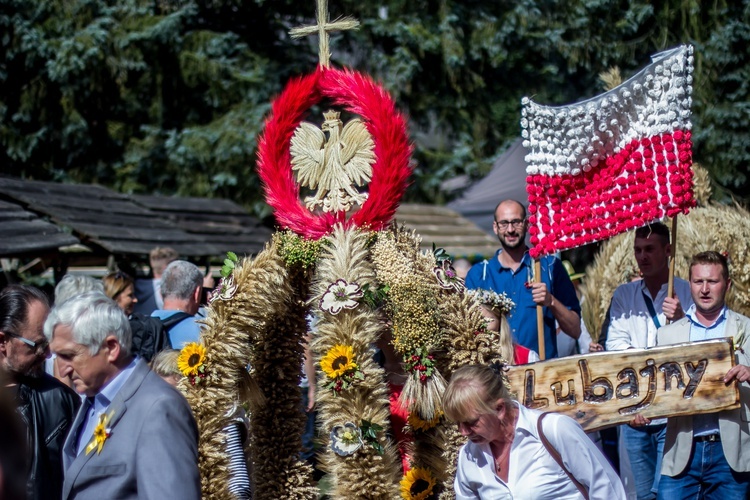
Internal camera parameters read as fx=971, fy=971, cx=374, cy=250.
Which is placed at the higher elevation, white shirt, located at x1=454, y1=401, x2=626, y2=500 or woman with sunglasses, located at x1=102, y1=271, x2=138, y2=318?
woman with sunglasses, located at x1=102, y1=271, x2=138, y2=318

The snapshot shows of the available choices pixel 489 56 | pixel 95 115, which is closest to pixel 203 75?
pixel 95 115

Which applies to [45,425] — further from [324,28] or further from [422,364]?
[324,28]

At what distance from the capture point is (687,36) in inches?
545

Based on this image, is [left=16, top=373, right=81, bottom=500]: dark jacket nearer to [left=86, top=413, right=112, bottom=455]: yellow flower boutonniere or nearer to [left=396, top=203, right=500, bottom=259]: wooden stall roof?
[left=86, top=413, right=112, bottom=455]: yellow flower boutonniere

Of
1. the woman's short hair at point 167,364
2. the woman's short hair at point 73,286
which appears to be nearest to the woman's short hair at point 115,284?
the woman's short hair at point 73,286

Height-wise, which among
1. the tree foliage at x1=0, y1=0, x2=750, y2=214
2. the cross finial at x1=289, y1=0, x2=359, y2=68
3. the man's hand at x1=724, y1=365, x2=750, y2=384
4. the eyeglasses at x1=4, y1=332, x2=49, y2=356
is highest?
the tree foliage at x1=0, y1=0, x2=750, y2=214

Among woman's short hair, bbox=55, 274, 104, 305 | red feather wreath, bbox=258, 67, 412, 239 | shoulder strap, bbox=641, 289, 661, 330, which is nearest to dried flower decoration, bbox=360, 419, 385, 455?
red feather wreath, bbox=258, 67, 412, 239

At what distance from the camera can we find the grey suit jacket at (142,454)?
317 cm

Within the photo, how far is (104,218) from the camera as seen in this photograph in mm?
11008

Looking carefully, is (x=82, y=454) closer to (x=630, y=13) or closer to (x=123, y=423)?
(x=123, y=423)

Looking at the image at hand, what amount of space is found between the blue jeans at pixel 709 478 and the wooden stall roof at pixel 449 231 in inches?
294

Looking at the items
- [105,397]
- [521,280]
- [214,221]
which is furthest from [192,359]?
[214,221]

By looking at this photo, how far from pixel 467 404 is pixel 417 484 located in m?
1.56

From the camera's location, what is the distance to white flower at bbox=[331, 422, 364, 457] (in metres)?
4.82
